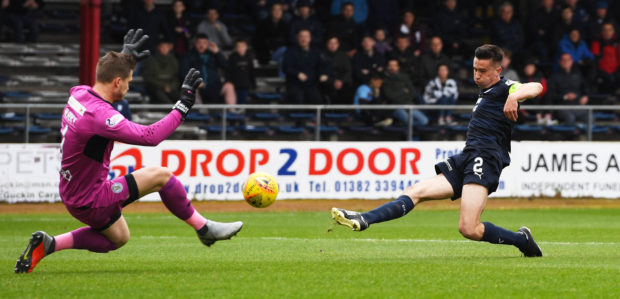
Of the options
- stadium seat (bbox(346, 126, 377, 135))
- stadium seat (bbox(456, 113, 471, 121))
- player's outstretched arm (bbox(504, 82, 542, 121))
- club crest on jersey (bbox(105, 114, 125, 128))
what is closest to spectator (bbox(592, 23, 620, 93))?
stadium seat (bbox(456, 113, 471, 121))

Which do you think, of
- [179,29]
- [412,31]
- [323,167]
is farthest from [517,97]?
[412,31]

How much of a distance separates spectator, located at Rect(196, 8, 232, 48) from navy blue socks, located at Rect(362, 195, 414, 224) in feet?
44.0

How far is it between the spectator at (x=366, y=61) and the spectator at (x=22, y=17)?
6.66 m

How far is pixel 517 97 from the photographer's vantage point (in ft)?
30.2

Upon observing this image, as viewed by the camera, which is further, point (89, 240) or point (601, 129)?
point (601, 129)

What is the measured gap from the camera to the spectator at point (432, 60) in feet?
72.6

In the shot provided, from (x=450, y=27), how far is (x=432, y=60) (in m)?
2.17

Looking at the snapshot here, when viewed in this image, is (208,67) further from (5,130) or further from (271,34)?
(5,130)

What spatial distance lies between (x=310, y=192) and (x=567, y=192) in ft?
16.0

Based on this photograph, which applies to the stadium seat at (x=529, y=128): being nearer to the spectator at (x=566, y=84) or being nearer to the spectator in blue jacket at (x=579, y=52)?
the spectator at (x=566, y=84)

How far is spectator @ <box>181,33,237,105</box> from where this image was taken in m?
21.0

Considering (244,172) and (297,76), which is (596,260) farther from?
→ (297,76)

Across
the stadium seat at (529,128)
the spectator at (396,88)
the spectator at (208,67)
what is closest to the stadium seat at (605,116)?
the stadium seat at (529,128)

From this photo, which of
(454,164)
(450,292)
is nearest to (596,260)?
(454,164)
